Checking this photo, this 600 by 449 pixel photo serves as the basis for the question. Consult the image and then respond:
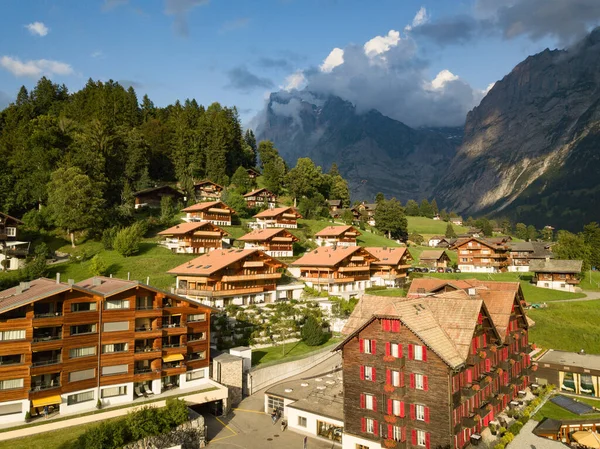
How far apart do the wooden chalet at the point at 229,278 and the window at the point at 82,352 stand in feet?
74.7

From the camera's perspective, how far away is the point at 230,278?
6319cm

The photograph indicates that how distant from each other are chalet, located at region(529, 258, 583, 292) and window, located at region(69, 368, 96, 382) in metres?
84.0

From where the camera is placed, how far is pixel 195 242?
84500 millimetres

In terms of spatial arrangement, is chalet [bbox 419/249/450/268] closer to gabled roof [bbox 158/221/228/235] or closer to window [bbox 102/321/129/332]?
gabled roof [bbox 158/221/228/235]

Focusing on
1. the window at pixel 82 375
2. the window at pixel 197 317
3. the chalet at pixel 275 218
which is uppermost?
the chalet at pixel 275 218

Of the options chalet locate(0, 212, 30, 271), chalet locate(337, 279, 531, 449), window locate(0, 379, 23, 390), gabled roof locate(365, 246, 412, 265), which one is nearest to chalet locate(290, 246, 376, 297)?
gabled roof locate(365, 246, 412, 265)

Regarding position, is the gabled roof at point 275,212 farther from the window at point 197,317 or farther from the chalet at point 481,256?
the window at point 197,317

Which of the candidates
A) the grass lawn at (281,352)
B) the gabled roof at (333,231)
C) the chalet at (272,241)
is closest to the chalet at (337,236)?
the gabled roof at (333,231)

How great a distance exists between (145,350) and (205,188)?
77.4 metres

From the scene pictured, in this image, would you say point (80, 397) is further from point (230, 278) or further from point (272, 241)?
point (272, 241)

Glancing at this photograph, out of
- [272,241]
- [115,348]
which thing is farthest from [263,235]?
[115,348]

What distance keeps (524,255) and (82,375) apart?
4650 inches

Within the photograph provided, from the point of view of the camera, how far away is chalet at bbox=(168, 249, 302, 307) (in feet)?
205

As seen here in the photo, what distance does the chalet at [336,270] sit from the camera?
77938mm
